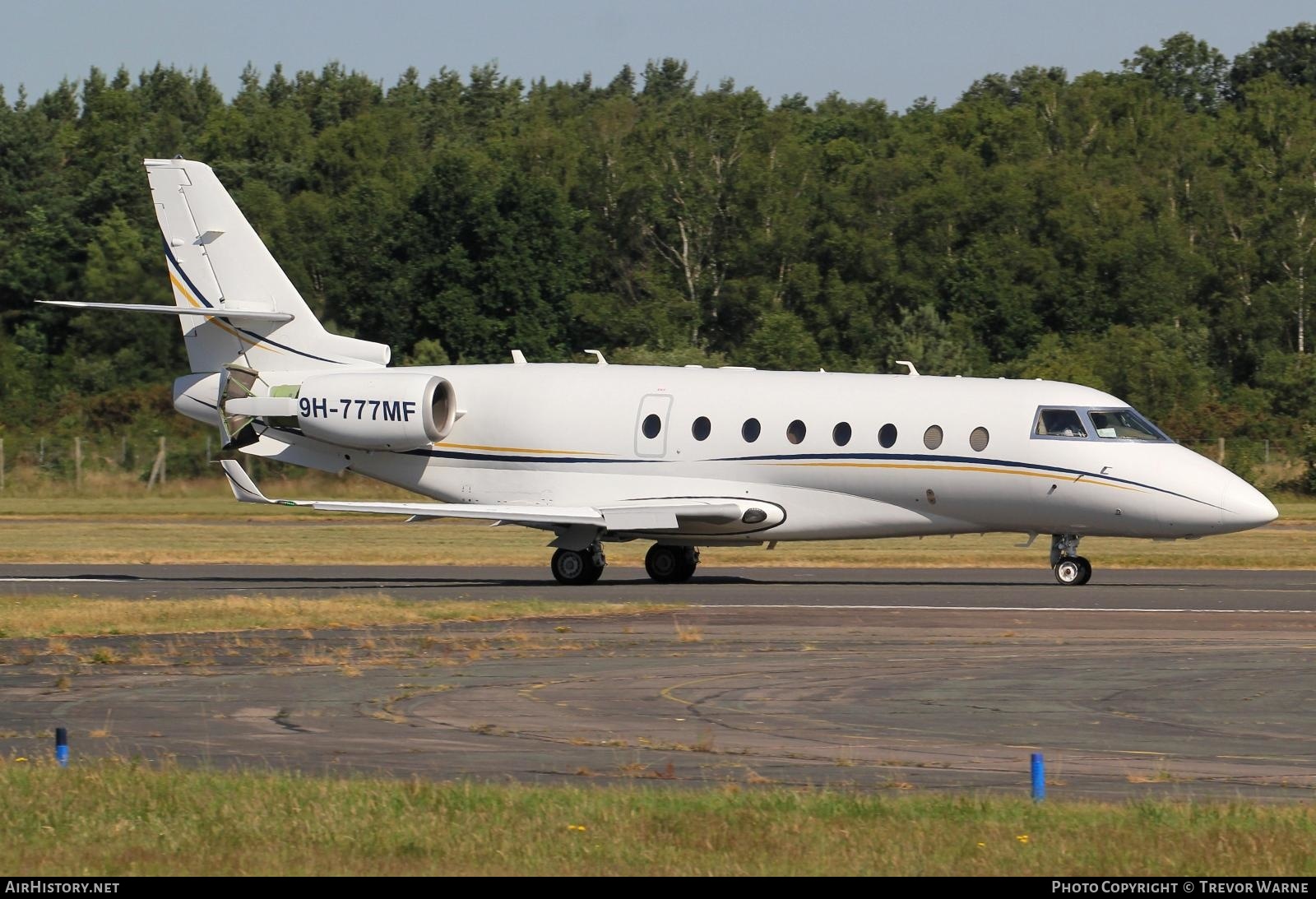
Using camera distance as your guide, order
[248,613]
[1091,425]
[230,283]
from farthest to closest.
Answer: [230,283], [1091,425], [248,613]

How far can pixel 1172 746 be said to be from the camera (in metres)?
12.7

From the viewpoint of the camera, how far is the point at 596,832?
9484 millimetres

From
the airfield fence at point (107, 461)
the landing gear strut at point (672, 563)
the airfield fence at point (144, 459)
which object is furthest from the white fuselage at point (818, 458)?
the airfield fence at point (107, 461)

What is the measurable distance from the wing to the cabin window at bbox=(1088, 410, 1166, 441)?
5190mm

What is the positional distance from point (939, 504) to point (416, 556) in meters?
11.1

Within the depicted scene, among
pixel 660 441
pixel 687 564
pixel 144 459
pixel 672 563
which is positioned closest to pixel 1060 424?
pixel 660 441

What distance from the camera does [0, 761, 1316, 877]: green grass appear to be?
8.81m

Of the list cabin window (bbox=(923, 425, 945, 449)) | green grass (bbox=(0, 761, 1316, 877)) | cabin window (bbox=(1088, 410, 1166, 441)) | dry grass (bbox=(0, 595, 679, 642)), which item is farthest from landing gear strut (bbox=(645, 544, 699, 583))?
green grass (bbox=(0, 761, 1316, 877))

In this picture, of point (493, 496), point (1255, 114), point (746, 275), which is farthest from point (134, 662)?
point (1255, 114)

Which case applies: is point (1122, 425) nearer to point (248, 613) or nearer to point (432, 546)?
point (248, 613)

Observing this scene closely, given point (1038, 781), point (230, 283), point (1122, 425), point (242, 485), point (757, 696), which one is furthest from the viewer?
point (230, 283)

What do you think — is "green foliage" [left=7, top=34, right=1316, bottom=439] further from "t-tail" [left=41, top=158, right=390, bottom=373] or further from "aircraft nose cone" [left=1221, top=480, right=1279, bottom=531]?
"aircraft nose cone" [left=1221, top=480, right=1279, bottom=531]

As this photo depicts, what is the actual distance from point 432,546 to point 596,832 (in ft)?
91.6

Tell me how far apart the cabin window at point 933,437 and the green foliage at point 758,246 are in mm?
30246
